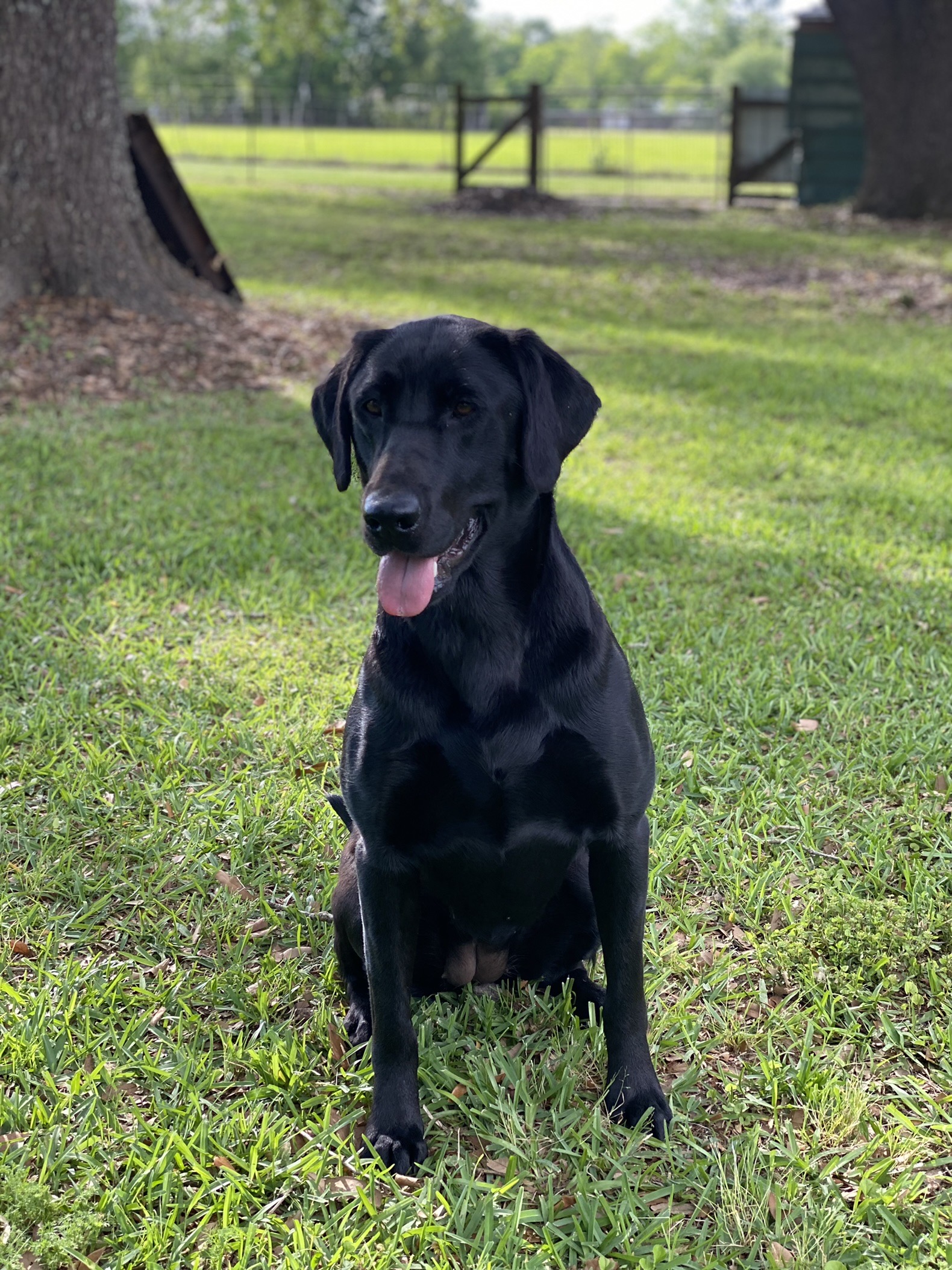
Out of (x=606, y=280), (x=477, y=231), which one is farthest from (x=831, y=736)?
(x=477, y=231)

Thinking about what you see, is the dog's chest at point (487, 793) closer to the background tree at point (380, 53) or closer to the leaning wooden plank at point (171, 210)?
the leaning wooden plank at point (171, 210)

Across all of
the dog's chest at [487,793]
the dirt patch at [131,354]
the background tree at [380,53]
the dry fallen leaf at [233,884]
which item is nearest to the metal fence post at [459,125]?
the background tree at [380,53]

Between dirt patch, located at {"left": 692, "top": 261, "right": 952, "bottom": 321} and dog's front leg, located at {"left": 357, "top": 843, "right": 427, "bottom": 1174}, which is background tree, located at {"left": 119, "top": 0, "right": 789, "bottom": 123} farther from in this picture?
dog's front leg, located at {"left": 357, "top": 843, "right": 427, "bottom": 1174}

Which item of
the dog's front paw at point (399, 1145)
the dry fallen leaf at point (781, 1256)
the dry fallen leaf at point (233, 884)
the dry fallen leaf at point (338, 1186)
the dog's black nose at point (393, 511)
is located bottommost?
the dry fallen leaf at point (338, 1186)

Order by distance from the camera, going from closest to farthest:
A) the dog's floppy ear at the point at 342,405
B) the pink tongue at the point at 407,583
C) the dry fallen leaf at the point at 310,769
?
the pink tongue at the point at 407,583, the dog's floppy ear at the point at 342,405, the dry fallen leaf at the point at 310,769

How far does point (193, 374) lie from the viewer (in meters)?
8.26

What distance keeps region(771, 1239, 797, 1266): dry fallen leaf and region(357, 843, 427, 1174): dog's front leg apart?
683 mm

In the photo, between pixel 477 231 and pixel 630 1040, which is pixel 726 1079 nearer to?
pixel 630 1040

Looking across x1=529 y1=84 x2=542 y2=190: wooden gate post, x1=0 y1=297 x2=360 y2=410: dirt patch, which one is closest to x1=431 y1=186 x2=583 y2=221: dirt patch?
x1=529 y1=84 x2=542 y2=190: wooden gate post

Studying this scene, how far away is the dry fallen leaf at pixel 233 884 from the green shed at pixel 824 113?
19887 mm

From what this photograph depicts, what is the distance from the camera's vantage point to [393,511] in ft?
6.88

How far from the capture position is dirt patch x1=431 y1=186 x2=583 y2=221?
63.4 ft

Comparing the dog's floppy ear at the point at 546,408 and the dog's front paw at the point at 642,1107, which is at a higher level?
the dog's floppy ear at the point at 546,408

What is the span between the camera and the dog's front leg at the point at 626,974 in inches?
90.0
